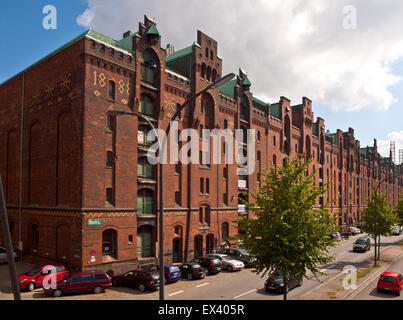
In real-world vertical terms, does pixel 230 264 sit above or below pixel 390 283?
below

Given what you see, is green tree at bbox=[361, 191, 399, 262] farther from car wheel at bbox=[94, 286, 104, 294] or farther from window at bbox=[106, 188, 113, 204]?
car wheel at bbox=[94, 286, 104, 294]

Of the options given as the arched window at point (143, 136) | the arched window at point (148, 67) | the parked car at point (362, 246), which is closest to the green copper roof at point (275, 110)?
the parked car at point (362, 246)

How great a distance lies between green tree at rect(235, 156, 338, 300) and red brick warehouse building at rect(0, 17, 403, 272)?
12.5 metres

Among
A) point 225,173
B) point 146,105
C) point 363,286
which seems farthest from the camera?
point 225,173

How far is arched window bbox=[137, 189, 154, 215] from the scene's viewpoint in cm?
2902

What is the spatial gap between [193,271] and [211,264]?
8.07 feet

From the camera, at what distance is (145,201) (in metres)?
29.5

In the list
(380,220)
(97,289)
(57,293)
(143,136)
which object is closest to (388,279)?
(380,220)

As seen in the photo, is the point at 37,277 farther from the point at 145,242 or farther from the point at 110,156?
the point at 110,156

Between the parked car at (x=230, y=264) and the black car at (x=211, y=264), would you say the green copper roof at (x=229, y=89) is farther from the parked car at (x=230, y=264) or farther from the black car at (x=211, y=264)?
the black car at (x=211, y=264)

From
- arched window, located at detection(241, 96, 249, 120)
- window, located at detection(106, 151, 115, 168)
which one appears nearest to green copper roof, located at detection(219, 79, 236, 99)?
arched window, located at detection(241, 96, 249, 120)

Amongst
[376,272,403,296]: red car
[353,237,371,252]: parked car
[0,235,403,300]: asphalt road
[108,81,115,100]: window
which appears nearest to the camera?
[0,235,403,300]: asphalt road
